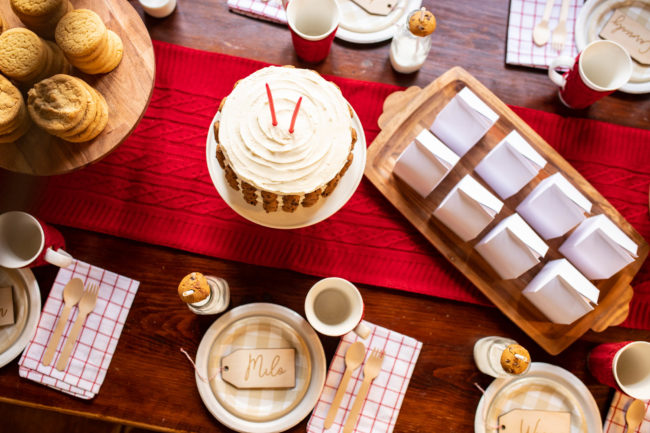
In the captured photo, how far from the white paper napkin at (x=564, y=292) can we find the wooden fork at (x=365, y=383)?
464mm

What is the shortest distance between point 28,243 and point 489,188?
1300mm

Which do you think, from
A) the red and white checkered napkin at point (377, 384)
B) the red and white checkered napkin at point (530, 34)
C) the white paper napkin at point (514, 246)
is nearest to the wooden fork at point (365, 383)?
the red and white checkered napkin at point (377, 384)

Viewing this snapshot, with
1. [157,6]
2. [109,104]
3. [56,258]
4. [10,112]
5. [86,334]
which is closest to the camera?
[10,112]

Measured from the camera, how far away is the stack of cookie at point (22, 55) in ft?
3.40

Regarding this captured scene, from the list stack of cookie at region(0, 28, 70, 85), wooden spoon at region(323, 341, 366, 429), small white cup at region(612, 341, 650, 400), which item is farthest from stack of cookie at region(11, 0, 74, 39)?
small white cup at region(612, 341, 650, 400)

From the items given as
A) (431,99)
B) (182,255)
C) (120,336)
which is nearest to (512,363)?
(431,99)

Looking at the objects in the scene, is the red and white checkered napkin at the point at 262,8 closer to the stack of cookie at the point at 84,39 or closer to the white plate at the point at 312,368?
the stack of cookie at the point at 84,39

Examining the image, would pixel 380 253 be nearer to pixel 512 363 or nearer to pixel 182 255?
pixel 512 363

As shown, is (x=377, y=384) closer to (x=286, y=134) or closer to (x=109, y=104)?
(x=286, y=134)

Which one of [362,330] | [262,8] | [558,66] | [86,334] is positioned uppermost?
[558,66]

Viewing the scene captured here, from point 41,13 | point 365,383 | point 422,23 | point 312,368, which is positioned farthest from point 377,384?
point 41,13

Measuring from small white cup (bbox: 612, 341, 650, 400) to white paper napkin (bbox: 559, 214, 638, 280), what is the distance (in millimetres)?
201

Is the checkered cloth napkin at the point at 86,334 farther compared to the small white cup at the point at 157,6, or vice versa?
the small white cup at the point at 157,6

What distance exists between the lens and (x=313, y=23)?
140 cm
